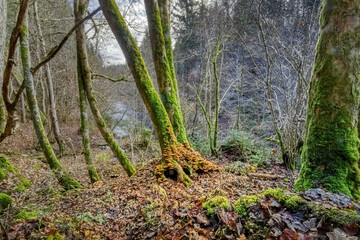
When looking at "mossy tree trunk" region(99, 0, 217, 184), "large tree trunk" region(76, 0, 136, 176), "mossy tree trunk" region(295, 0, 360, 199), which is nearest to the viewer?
"mossy tree trunk" region(295, 0, 360, 199)

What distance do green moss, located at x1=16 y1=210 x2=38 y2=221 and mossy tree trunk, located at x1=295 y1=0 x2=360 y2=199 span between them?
3586 mm

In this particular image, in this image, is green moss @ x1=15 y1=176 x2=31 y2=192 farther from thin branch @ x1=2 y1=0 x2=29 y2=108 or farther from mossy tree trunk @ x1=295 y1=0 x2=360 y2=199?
mossy tree trunk @ x1=295 y1=0 x2=360 y2=199

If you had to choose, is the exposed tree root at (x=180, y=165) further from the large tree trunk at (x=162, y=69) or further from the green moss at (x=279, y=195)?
the green moss at (x=279, y=195)

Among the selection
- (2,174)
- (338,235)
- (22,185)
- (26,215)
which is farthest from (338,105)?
(2,174)

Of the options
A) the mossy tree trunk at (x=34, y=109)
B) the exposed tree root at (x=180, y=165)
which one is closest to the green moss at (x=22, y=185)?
the mossy tree trunk at (x=34, y=109)

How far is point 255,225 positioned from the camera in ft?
5.72

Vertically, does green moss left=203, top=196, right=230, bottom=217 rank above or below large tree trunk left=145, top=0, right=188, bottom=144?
below

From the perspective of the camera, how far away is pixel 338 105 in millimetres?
2324

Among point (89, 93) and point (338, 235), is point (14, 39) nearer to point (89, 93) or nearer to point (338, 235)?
point (89, 93)

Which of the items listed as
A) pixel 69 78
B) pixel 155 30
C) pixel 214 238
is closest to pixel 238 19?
pixel 155 30

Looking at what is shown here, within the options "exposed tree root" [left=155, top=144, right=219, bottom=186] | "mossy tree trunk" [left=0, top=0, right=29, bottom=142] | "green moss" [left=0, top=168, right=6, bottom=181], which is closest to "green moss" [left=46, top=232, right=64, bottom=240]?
"exposed tree root" [left=155, top=144, right=219, bottom=186]

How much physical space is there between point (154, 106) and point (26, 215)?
8.75 feet

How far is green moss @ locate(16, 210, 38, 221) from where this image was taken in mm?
2514

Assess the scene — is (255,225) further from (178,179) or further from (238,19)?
(238,19)
